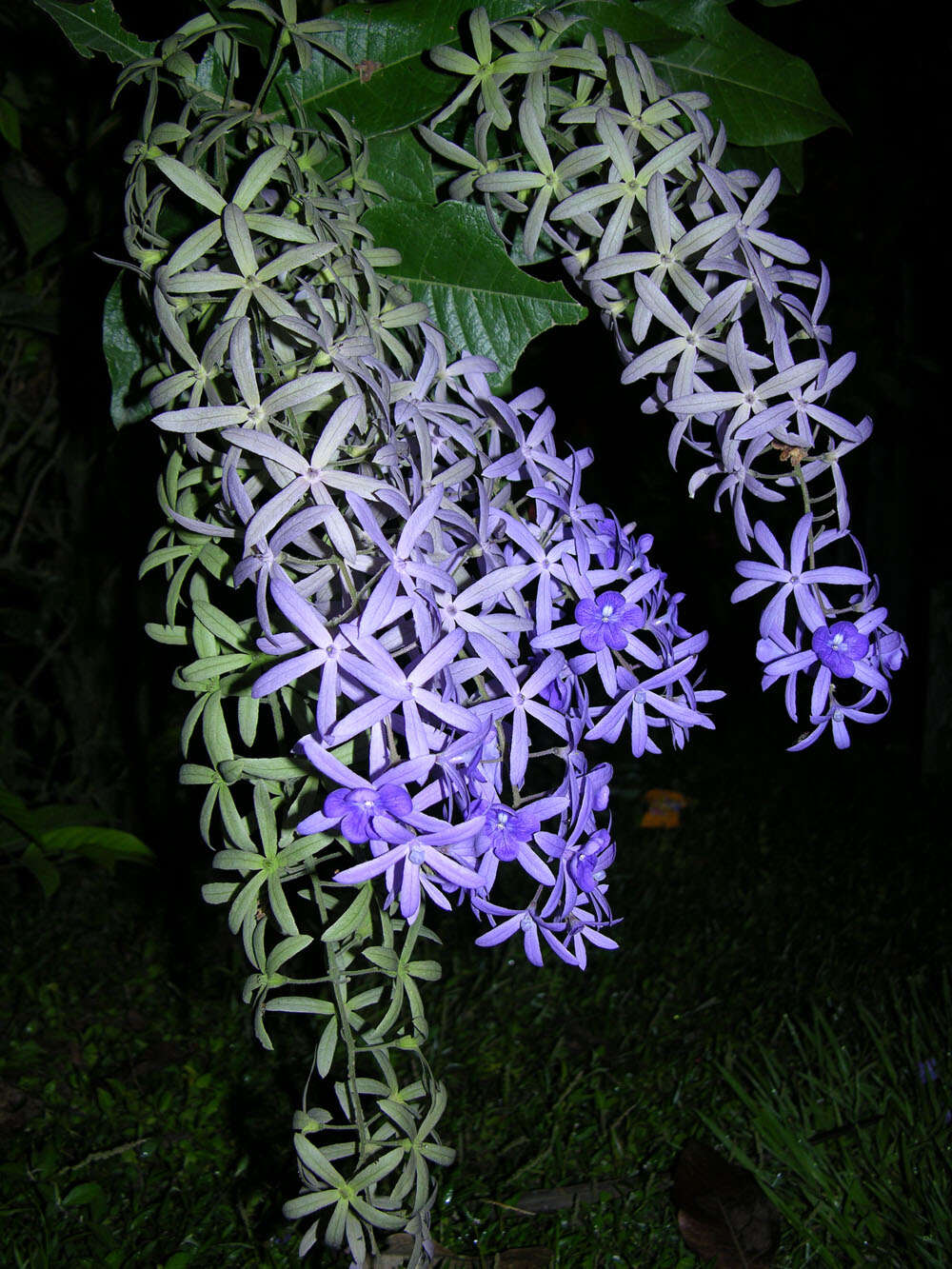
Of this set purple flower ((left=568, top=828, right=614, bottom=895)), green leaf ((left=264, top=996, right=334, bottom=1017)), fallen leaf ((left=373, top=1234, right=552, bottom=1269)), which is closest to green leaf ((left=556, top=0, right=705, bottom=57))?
purple flower ((left=568, top=828, right=614, bottom=895))

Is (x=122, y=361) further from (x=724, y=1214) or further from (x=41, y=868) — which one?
(x=724, y=1214)

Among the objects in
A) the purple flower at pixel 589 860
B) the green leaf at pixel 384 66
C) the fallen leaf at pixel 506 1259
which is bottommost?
the fallen leaf at pixel 506 1259

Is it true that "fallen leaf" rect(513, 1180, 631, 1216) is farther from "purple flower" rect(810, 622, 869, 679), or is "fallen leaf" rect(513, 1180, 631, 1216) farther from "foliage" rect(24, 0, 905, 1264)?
"purple flower" rect(810, 622, 869, 679)

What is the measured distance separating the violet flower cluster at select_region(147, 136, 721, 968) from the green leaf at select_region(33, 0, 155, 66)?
0.11 meters

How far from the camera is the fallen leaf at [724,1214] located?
44.3 inches

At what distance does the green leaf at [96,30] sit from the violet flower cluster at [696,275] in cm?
18

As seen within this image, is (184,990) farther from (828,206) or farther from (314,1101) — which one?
(828,206)

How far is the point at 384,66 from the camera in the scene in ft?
1.99

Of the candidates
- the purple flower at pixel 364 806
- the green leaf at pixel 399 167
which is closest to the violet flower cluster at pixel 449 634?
the purple flower at pixel 364 806

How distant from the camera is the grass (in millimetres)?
1153

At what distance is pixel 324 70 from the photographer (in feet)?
1.96

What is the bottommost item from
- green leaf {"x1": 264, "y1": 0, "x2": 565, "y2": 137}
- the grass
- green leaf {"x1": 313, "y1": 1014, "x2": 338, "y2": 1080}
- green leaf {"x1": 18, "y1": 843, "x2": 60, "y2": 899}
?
the grass

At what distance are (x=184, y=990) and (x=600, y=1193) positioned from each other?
78cm

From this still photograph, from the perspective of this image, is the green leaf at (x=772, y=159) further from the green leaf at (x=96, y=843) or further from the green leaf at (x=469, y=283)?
the green leaf at (x=96, y=843)
